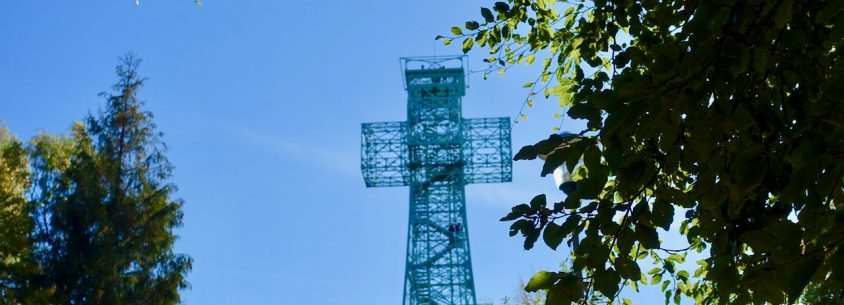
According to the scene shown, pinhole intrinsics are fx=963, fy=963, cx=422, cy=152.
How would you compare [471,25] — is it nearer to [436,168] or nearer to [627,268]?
[627,268]

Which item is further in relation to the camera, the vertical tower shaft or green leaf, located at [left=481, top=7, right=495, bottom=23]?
the vertical tower shaft

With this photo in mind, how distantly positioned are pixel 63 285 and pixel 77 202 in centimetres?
172

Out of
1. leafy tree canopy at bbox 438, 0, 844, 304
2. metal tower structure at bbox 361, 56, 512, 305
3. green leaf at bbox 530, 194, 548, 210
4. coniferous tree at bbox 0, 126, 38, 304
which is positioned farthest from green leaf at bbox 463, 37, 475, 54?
metal tower structure at bbox 361, 56, 512, 305

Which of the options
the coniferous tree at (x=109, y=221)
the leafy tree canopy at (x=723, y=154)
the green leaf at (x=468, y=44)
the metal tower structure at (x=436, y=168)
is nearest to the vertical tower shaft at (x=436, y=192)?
the metal tower structure at (x=436, y=168)

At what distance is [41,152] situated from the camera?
66.8 ft

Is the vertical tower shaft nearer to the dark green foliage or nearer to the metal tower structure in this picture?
the metal tower structure

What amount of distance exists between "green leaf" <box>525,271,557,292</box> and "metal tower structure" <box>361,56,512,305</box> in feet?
71.1

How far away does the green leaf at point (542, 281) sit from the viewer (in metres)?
2.55

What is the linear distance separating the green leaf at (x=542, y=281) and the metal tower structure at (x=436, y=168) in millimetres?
21678

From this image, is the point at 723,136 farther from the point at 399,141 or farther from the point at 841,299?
the point at 399,141

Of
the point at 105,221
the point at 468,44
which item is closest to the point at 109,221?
the point at 105,221

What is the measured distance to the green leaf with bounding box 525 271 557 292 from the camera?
2.55 m

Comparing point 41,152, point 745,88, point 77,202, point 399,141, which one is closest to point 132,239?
point 77,202

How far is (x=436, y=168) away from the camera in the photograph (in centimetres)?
2583
